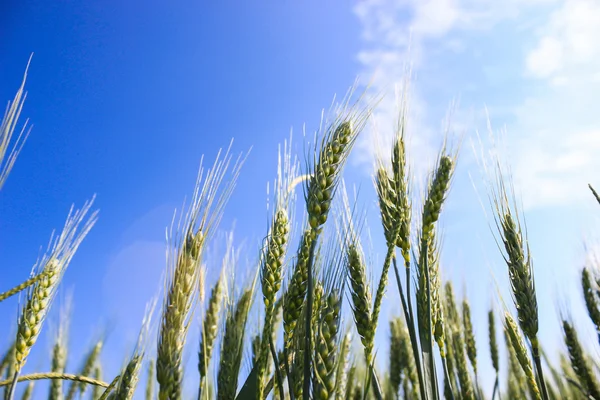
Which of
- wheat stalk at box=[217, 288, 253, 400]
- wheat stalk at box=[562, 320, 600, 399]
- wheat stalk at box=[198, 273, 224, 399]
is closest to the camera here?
wheat stalk at box=[217, 288, 253, 400]

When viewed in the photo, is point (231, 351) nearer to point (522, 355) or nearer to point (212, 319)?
point (212, 319)

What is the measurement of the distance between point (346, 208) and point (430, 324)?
2.08 ft

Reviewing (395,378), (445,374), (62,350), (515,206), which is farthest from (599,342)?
(62,350)

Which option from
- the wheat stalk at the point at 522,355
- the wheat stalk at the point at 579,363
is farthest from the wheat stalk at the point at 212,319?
the wheat stalk at the point at 579,363

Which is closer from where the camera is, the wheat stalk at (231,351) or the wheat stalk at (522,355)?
the wheat stalk at (231,351)

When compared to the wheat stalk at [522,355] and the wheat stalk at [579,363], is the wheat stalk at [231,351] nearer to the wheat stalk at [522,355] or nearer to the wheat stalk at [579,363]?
the wheat stalk at [522,355]

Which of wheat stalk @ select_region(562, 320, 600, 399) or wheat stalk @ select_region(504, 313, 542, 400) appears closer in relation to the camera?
wheat stalk @ select_region(504, 313, 542, 400)

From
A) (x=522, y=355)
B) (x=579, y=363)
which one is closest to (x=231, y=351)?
(x=522, y=355)

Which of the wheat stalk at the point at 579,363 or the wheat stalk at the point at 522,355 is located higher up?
the wheat stalk at the point at 579,363

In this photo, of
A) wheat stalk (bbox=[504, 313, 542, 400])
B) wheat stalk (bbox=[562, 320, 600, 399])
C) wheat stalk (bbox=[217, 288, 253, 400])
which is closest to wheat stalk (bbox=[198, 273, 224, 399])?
wheat stalk (bbox=[217, 288, 253, 400])

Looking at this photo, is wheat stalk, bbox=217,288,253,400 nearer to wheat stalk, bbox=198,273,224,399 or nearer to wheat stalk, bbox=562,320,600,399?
wheat stalk, bbox=198,273,224,399

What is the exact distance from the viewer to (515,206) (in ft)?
7.72

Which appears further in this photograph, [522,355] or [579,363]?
[579,363]

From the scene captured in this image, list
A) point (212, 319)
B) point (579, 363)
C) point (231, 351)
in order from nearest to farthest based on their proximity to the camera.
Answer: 1. point (231, 351)
2. point (212, 319)
3. point (579, 363)
